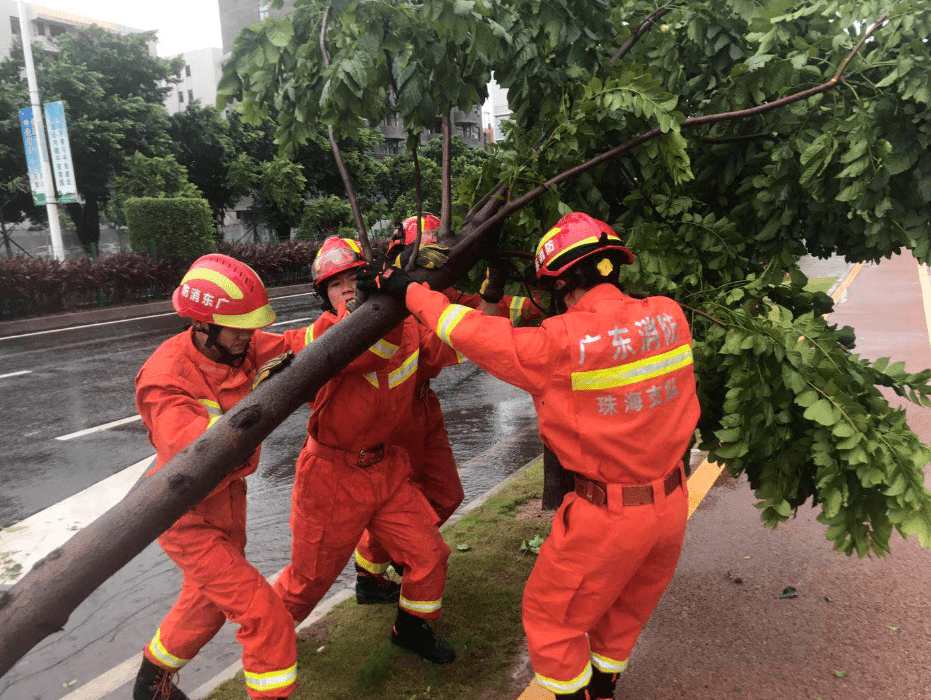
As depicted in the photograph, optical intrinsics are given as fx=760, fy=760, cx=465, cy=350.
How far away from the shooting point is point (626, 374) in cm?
253

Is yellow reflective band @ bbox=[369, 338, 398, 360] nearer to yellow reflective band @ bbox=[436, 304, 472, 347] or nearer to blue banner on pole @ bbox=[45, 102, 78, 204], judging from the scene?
yellow reflective band @ bbox=[436, 304, 472, 347]

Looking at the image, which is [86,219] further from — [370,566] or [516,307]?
[516,307]

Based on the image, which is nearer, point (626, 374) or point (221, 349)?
point (626, 374)

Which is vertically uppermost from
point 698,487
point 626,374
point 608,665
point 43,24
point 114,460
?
point 43,24

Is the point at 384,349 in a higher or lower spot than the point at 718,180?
lower

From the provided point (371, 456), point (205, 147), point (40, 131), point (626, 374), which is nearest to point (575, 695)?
point (626, 374)

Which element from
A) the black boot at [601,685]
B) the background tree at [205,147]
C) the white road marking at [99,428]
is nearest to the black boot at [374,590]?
the black boot at [601,685]

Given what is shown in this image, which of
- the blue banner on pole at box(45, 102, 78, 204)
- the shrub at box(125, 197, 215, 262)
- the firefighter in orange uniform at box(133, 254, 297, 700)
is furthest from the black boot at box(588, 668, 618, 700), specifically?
the blue banner on pole at box(45, 102, 78, 204)

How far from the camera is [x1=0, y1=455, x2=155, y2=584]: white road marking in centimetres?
471

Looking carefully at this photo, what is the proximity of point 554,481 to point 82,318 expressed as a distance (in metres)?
15.7

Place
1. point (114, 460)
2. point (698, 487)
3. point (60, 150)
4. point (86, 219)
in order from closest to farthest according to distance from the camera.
A: point (698, 487), point (114, 460), point (60, 150), point (86, 219)

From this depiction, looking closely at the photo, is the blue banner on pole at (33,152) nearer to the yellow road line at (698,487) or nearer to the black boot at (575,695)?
the yellow road line at (698,487)

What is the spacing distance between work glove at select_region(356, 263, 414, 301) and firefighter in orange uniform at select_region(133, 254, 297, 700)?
46cm

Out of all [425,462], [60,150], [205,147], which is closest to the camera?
[425,462]
